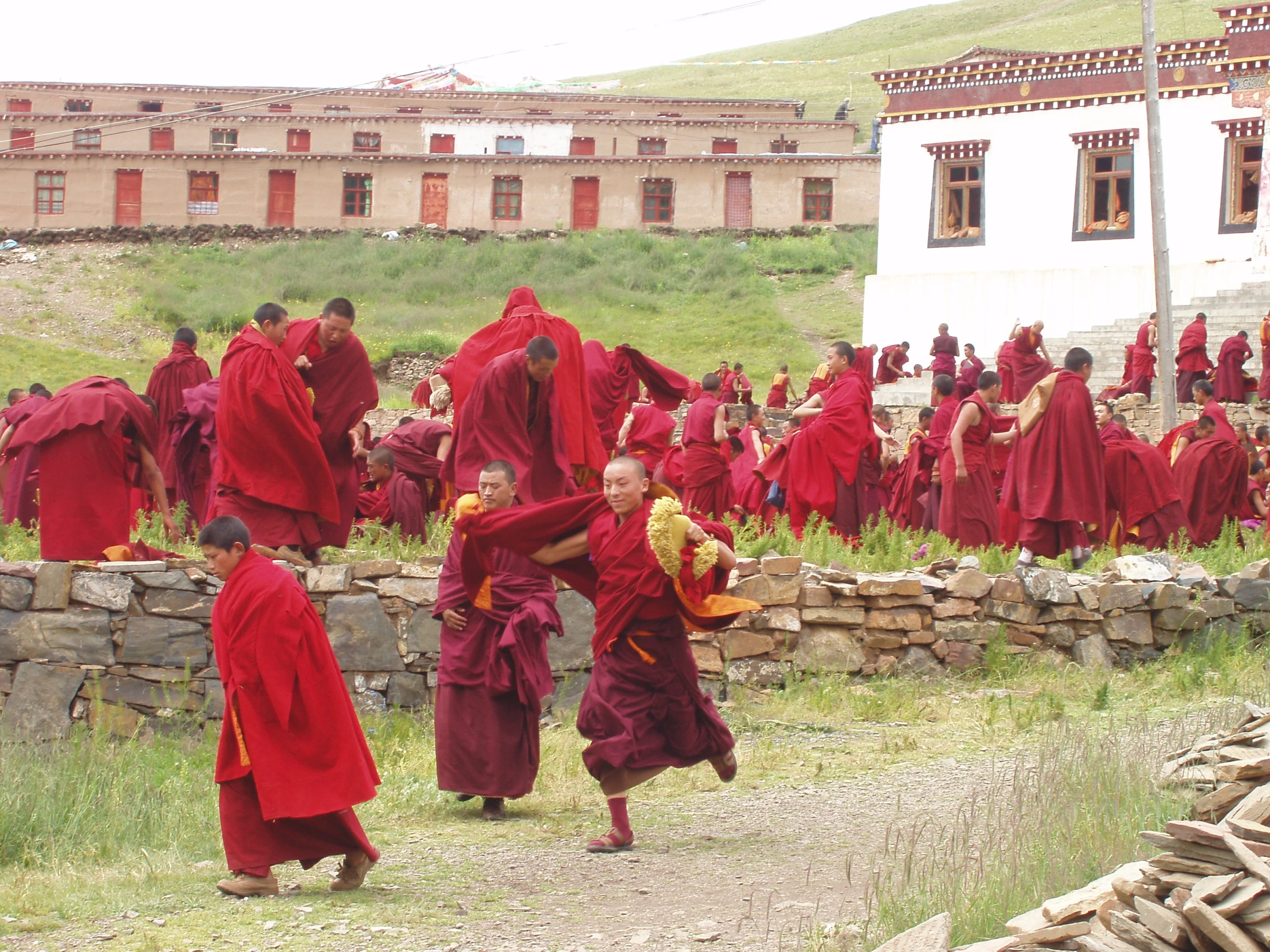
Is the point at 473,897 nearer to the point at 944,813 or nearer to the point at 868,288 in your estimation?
the point at 944,813

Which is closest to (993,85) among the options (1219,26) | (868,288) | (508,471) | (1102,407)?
(868,288)

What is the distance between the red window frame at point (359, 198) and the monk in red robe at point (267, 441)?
34.1 m

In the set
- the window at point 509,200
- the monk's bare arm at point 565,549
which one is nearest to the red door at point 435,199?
the window at point 509,200

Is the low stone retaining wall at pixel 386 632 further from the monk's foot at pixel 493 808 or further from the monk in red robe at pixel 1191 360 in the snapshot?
the monk in red robe at pixel 1191 360

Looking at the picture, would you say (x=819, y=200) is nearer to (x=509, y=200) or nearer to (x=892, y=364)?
(x=509, y=200)

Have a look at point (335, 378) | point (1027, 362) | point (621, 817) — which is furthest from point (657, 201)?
point (621, 817)

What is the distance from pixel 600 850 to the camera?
18.1 feet

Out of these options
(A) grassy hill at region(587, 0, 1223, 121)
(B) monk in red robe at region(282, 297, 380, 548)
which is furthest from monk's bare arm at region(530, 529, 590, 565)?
(A) grassy hill at region(587, 0, 1223, 121)

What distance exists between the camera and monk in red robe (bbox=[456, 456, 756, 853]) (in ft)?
17.9

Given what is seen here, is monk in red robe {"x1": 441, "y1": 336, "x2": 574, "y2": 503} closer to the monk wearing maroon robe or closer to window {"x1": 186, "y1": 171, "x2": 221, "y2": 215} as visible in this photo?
the monk wearing maroon robe

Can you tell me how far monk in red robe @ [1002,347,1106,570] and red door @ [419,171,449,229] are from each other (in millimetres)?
33063

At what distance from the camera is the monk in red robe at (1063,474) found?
372 inches

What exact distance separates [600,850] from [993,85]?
80.7 ft

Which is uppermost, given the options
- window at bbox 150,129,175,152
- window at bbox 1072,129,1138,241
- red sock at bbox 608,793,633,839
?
window at bbox 150,129,175,152
